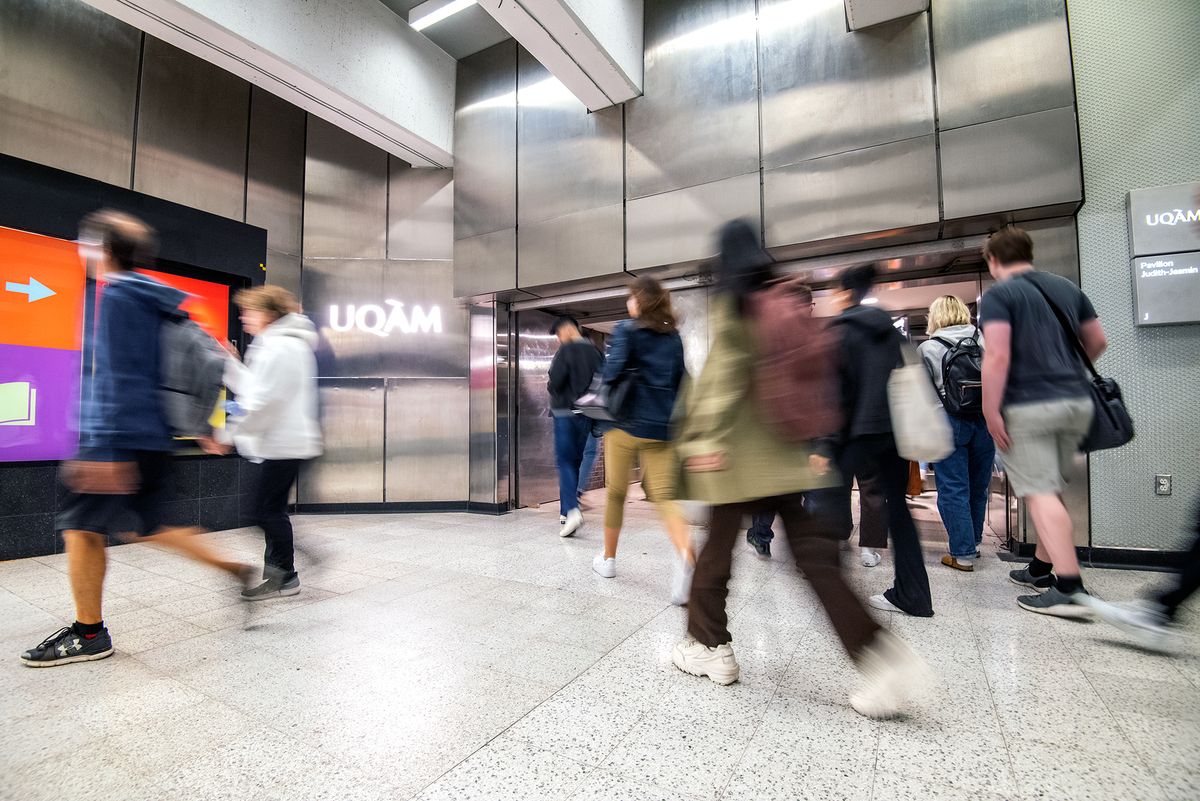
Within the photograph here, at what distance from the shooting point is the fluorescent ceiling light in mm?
5168

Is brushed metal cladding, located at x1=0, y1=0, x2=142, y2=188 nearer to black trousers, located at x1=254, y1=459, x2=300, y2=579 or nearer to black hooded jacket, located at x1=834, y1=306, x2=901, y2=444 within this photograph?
black trousers, located at x1=254, y1=459, x2=300, y2=579

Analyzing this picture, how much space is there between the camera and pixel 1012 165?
12.0 ft

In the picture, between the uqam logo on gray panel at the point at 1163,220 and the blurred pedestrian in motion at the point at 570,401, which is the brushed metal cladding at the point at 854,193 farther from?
the blurred pedestrian in motion at the point at 570,401

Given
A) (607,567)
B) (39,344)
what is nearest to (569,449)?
(607,567)

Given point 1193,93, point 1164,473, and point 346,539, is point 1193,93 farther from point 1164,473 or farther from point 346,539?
point 346,539

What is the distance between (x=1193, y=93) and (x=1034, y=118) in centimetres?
86

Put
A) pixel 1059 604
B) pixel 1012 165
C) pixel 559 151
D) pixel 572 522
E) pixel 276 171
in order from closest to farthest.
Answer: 1. pixel 1059 604
2. pixel 1012 165
3. pixel 572 522
4. pixel 559 151
5. pixel 276 171

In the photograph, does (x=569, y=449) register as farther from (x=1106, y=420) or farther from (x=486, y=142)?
(x=486, y=142)

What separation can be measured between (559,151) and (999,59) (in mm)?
3676

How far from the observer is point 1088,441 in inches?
93.0

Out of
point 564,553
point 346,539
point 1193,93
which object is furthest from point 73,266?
point 1193,93

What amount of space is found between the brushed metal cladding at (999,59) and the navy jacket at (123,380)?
4.95 metres

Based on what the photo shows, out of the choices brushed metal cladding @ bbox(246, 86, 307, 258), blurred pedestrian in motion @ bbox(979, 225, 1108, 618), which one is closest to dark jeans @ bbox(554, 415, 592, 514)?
blurred pedestrian in motion @ bbox(979, 225, 1108, 618)

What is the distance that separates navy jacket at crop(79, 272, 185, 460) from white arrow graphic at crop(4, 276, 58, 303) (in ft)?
10.0
